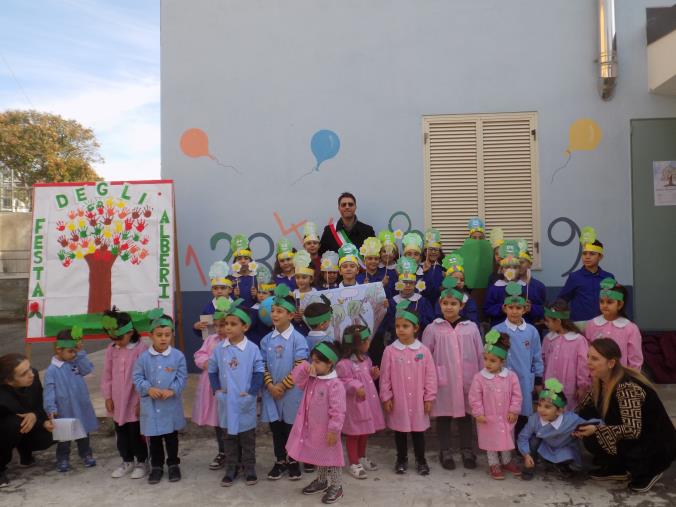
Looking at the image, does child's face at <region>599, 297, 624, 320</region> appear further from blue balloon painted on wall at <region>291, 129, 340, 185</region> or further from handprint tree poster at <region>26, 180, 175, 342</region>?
handprint tree poster at <region>26, 180, 175, 342</region>

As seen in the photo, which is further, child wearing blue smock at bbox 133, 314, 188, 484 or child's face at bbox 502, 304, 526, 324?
child's face at bbox 502, 304, 526, 324

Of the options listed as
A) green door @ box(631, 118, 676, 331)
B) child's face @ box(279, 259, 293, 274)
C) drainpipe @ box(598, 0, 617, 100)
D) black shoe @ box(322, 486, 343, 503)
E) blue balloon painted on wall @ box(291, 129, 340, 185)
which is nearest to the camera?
black shoe @ box(322, 486, 343, 503)

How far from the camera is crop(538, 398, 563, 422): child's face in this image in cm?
378

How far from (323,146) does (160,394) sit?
11.3ft

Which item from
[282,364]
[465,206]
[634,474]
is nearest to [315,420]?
[282,364]

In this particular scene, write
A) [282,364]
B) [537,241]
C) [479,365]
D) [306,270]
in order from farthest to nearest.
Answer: [537,241]
[306,270]
[479,365]
[282,364]

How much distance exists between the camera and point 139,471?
13.3 ft

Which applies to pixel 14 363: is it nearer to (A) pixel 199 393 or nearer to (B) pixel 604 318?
(A) pixel 199 393

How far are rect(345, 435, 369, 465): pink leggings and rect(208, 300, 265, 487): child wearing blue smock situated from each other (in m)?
0.66

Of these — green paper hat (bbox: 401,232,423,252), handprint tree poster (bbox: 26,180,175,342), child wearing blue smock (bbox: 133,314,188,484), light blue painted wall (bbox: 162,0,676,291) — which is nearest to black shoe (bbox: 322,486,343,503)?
child wearing blue smock (bbox: 133,314,188,484)

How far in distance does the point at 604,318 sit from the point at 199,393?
122 inches

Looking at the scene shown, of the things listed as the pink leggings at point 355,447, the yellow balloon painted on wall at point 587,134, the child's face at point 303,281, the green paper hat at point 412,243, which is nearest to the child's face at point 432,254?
the green paper hat at point 412,243

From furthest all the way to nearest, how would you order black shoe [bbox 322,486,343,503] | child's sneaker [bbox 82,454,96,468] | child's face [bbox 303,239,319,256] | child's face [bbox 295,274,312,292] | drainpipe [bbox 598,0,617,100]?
drainpipe [bbox 598,0,617,100], child's face [bbox 303,239,319,256], child's face [bbox 295,274,312,292], child's sneaker [bbox 82,454,96,468], black shoe [bbox 322,486,343,503]

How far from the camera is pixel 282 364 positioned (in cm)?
397
